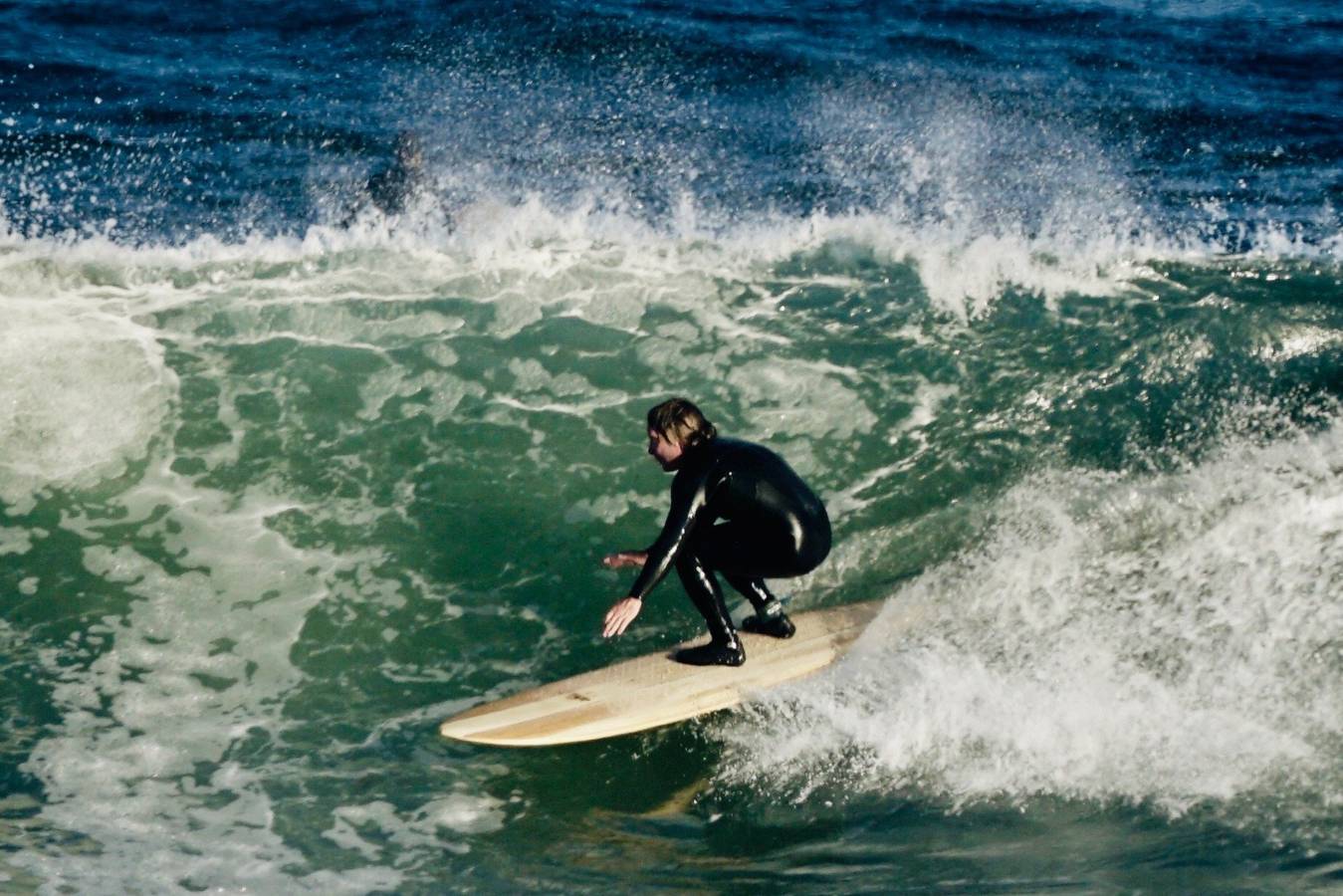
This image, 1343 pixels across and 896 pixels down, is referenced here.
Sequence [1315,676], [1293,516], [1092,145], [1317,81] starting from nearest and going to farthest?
[1315,676] → [1293,516] → [1092,145] → [1317,81]

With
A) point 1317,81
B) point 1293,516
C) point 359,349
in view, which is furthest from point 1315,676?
point 1317,81

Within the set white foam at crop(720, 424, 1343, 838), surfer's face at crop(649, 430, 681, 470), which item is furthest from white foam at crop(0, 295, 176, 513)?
white foam at crop(720, 424, 1343, 838)

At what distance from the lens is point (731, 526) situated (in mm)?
6273

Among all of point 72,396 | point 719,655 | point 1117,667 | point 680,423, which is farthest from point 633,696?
point 72,396

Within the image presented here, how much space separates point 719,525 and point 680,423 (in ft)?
1.73

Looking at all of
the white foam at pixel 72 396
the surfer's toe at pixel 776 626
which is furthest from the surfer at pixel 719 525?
the white foam at pixel 72 396

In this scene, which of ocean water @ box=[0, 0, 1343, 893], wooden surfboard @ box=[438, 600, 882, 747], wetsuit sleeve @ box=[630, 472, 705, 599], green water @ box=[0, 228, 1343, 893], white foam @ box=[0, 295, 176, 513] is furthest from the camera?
white foam @ box=[0, 295, 176, 513]

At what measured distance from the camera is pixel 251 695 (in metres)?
6.76

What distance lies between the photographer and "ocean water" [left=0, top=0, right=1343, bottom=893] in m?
5.78

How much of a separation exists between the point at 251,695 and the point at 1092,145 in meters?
9.41

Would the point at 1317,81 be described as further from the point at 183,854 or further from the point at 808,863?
the point at 183,854

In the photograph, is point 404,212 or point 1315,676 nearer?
point 1315,676

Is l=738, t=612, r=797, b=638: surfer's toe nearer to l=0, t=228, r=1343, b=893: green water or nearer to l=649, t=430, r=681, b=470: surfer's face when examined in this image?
l=0, t=228, r=1343, b=893: green water

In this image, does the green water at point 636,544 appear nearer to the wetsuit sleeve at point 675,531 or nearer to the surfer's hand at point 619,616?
the surfer's hand at point 619,616
